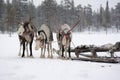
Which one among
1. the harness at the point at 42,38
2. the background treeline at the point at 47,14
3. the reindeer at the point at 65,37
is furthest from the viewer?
the background treeline at the point at 47,14

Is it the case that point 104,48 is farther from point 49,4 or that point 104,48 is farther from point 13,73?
point 49,4

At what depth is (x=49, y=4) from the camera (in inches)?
2660

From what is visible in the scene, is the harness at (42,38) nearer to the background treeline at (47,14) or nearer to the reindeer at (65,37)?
the reindeer at (65,37)

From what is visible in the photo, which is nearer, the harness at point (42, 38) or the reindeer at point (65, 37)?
the reindeer at point (65, 37)

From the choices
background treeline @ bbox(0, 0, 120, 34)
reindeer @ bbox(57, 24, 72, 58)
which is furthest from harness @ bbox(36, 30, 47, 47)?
background treeline @ bbox(0, 0, 120, 34)

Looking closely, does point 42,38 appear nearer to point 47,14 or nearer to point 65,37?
point 65,37

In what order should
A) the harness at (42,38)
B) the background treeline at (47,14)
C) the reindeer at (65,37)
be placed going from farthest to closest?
the background treeline at (47,14) < the harness at (42,38) < the reindeer at (65,37)

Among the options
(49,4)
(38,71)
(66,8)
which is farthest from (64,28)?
(66,8)

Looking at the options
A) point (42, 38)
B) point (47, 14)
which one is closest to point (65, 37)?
point (42, 38)

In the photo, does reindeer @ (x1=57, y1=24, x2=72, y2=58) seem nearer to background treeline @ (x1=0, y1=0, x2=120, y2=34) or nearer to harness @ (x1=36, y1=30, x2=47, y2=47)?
harness @ (x1=36, y1=30, x2=47, y2=47)

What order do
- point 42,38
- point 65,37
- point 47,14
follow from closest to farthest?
point 65,37 → point 42,38 → point 47,14

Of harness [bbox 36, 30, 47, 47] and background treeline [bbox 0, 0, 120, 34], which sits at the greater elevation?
background treeline [bbox 0, 0, 120, 34]

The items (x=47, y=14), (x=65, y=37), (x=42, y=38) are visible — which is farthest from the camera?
(x=47, y=14)

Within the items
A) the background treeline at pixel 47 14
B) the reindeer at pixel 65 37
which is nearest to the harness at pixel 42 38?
the reindeer at pixel 65 37
